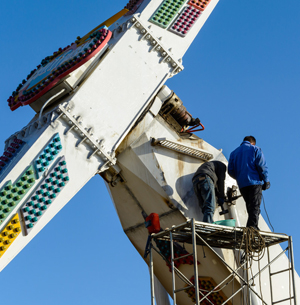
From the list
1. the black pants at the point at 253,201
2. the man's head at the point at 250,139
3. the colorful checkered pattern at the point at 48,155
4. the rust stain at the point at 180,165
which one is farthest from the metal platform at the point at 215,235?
the colorful checkered pattern at the point at 48,155

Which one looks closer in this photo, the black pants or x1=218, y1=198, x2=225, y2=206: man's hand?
the black pants

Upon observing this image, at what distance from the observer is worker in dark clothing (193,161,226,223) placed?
12859 mm

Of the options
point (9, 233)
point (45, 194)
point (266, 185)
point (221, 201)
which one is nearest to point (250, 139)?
point (266, 185)

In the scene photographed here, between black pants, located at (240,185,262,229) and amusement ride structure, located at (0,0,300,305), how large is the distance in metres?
0.72

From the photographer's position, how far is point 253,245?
11.6 metres

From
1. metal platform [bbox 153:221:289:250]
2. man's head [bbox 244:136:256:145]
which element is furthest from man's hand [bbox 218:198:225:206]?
metal platform [bbox 153:221:289:250]

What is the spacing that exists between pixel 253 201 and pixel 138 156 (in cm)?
285

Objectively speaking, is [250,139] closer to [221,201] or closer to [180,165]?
[221,201]

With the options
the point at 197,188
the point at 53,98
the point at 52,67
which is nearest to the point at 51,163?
the point at 53,98

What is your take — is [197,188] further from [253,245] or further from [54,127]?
[54,127]

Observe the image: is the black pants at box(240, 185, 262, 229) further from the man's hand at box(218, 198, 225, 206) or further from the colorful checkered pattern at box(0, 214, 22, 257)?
the colorful checkered pattern at box(0, 214, 22, 257)

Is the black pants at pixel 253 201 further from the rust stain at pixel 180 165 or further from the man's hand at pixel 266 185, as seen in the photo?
the rust stain at pixel 180 165

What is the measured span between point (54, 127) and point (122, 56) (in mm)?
2573

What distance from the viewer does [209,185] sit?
13.1 meters
